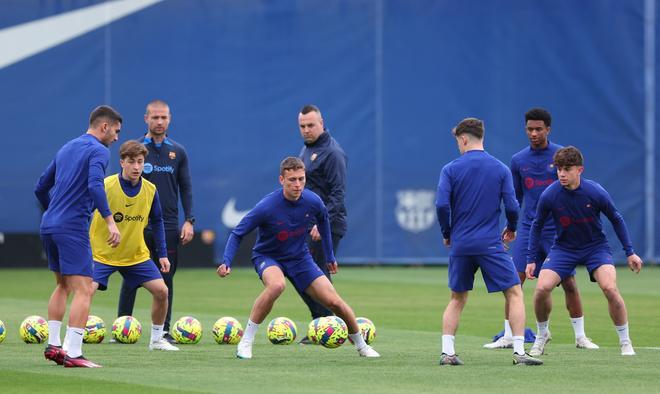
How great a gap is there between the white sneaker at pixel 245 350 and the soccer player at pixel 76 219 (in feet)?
4.48

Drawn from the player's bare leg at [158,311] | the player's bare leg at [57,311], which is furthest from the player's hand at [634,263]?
the player's bare leg at [57,311]

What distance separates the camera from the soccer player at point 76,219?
11.4 m

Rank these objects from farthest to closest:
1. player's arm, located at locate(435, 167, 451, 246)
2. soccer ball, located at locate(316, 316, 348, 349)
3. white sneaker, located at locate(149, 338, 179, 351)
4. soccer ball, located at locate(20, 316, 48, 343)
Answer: soccer ball, located at locate(20, 316, 48, 343) → white sneaker, located at locate(149, 338, 179, 351) → soccer ball, located at locate(316, 316, 348, 349) → player's arm, located at locate(435, 167, 451, 246)

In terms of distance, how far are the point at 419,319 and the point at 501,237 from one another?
5.46 meters

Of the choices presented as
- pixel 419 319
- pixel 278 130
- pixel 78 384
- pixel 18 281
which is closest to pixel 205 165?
pixel 278 130

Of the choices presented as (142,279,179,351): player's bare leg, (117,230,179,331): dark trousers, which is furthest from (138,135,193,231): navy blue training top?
(142,279,179,351): player's bare leg

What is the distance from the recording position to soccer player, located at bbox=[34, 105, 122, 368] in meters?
11.4

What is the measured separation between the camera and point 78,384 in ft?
33.4

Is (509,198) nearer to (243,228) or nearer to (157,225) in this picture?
(243,228)

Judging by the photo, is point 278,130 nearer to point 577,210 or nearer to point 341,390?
point 577,210

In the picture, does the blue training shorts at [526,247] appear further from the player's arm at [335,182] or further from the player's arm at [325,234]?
the player's arm at [325,234]

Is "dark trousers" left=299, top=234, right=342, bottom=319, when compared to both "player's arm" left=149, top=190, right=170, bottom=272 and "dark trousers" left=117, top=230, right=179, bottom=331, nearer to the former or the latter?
"dark trousers" left=117, top=230, right=179, bottom=331

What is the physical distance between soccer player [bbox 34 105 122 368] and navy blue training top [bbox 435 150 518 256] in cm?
280

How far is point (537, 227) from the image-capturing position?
12.7 metres
